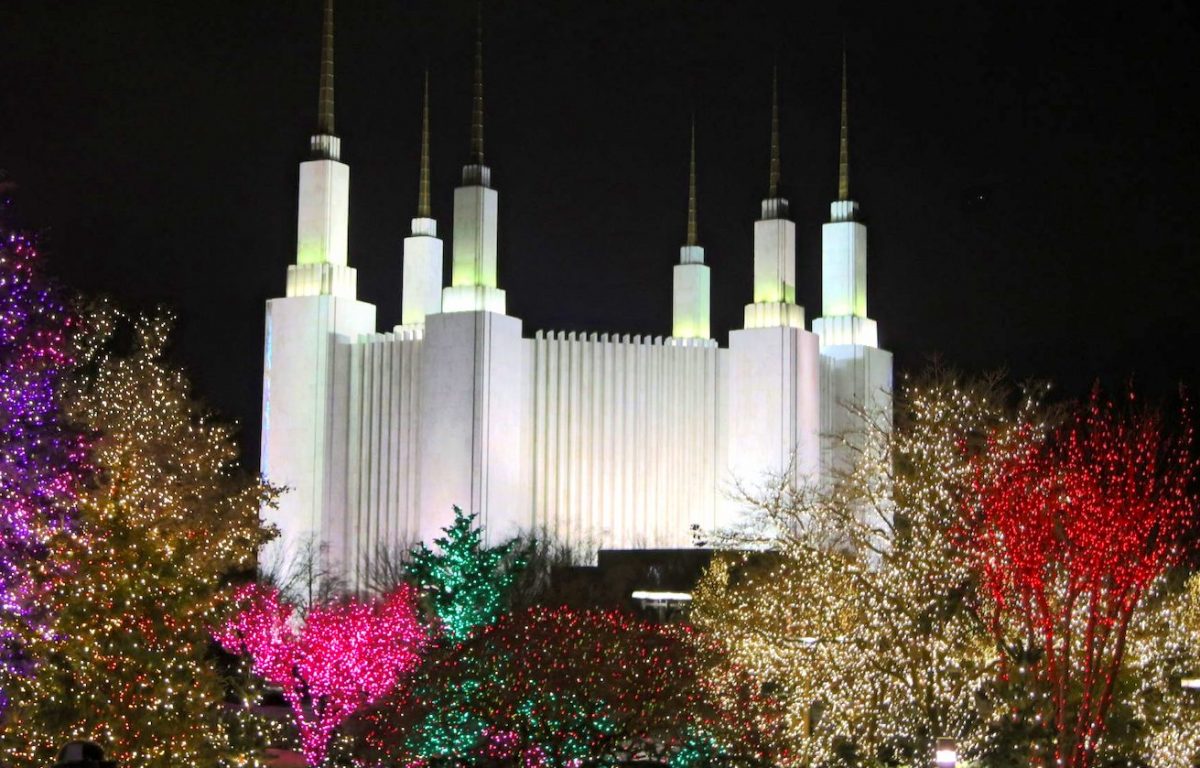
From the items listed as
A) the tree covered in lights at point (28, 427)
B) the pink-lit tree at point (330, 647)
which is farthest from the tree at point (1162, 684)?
the tree covered in lights at point (28, 427)

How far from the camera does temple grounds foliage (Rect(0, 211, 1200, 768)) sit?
19953 millimetres

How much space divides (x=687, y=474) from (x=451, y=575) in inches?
504

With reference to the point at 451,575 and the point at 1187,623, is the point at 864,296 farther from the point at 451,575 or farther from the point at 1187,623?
the point at 1187,623

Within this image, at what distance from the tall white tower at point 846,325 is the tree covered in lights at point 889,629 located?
20294 millimetres

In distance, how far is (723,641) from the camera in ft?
81.8

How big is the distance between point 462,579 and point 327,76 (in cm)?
1716

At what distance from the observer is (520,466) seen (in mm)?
44594

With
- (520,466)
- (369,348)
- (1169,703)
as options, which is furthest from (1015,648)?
(369,348)

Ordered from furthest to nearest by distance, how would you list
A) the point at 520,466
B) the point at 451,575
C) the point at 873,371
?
the point at 873,371 → the point at 520,466 → the point at 451,575

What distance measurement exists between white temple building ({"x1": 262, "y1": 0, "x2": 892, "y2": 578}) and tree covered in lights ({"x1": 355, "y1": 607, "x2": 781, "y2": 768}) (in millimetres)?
22888

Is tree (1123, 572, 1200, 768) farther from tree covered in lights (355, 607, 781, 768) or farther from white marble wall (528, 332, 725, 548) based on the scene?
white marble wall (528, 332, 725, 548)

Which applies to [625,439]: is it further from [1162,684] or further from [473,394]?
[1162,684]

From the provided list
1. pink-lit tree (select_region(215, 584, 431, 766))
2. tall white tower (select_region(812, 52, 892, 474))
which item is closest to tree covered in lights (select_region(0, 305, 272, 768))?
pink-lit tree (select_region(215, 584, 431, 766))

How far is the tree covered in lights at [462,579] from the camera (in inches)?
1340
